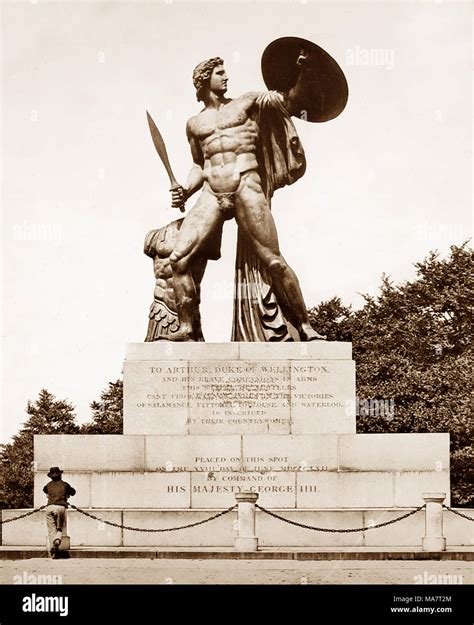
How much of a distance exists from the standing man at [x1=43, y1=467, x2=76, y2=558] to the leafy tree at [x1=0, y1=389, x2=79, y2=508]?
3594 cm

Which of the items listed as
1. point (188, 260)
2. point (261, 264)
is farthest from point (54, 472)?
point (261, 264)

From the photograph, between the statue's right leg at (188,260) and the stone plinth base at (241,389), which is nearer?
the stone plinth base at (241,389)

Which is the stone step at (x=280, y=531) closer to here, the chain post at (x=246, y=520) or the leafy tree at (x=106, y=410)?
the chain post at (x=246, y=520)

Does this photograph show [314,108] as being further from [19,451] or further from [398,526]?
[19,451]

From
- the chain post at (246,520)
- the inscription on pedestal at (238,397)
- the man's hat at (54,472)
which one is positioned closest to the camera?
the chain post at (246,520)

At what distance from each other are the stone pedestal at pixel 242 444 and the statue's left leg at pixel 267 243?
0.73 m

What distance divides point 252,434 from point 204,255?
360cm

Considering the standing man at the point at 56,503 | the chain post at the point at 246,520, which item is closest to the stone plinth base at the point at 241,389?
the standing man at the point at 56,503

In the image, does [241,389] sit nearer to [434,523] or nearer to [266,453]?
[266,453]

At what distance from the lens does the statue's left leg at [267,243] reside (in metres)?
27.2

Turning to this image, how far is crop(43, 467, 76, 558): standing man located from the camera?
24.3m

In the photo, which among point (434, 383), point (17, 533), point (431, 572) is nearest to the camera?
point (431, 572)
